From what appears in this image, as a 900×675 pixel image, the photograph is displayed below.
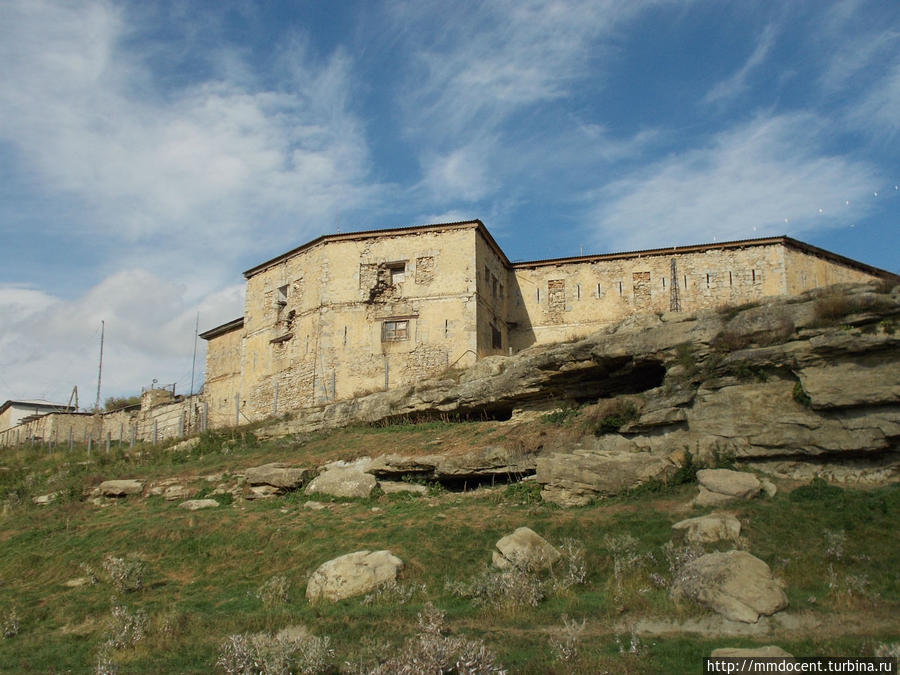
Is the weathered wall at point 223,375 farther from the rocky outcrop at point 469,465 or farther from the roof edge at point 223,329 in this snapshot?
the rocky outcrop at point 469,465

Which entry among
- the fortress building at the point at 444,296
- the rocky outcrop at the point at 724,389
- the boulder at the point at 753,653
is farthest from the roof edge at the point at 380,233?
the boulder at the point at 753,653

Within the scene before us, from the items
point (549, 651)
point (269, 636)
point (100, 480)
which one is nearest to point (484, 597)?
point (549, 651)

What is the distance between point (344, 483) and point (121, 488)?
7.57 m

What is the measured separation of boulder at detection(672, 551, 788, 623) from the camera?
9.90 m

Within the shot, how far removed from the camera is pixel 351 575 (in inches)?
490

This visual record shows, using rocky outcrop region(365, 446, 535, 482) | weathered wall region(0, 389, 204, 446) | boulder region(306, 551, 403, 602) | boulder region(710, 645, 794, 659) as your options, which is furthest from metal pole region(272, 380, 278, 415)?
boulder region(710, 645, 794, 659)

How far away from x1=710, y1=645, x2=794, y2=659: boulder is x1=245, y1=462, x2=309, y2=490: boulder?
13142mm

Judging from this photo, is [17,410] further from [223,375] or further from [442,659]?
[442,659]

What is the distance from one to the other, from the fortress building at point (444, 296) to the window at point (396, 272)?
0.17ft

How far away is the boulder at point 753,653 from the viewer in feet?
27.0

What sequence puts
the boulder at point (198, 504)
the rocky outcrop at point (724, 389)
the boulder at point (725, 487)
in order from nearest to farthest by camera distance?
the boulder at point (725, 487) → the rocky outcrop at point (724, 389) → the boulder at point (198, 504)

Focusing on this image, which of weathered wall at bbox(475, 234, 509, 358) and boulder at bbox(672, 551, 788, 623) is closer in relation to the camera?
boulder at bbox(672, 551, 788, 623)

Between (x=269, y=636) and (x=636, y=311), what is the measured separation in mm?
25312

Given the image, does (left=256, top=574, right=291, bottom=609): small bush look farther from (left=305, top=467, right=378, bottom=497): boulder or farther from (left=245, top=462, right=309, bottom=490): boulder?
(left=245, top=462, right=309, bottom=490): boulder
